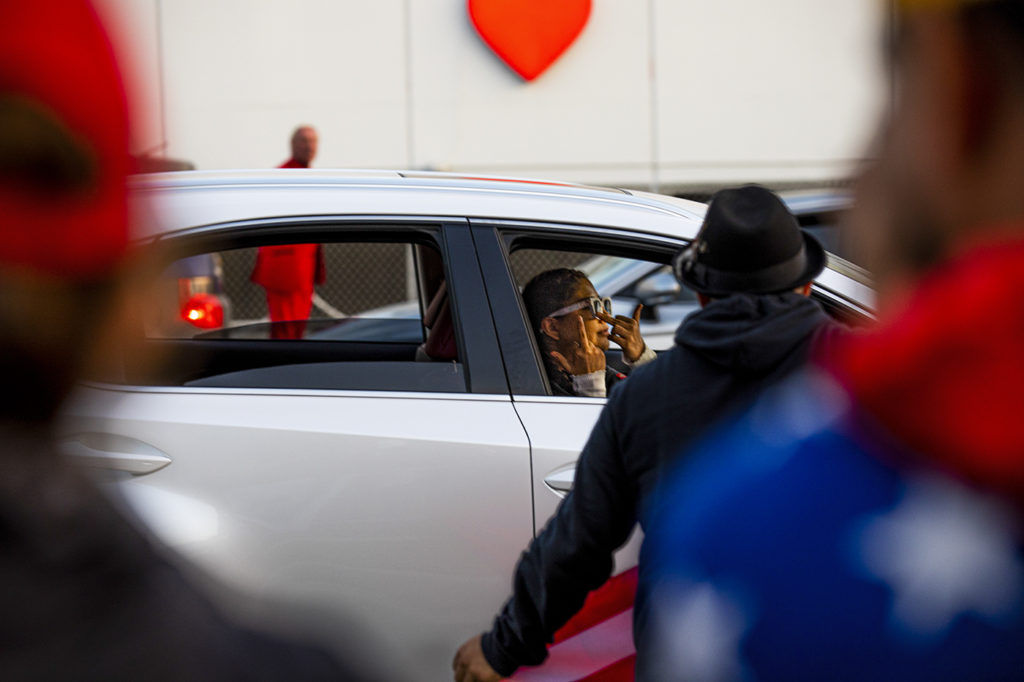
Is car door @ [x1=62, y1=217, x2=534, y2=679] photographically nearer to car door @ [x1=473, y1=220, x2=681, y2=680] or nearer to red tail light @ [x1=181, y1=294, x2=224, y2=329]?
car door @ [x1=473, y1=220, x2=681, y2=680]

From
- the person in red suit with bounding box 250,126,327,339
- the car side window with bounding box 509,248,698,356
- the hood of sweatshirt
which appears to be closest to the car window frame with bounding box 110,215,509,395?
the hood of sweatshirt

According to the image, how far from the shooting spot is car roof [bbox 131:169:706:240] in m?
2.62

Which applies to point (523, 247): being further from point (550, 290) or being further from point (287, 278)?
point (287, 278)

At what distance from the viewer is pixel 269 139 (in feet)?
36.4

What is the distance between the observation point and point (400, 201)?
2680mm

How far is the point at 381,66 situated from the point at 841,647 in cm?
1099

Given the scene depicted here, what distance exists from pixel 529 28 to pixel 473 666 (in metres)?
9.79

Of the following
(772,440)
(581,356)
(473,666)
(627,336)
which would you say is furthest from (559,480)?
(772,440)

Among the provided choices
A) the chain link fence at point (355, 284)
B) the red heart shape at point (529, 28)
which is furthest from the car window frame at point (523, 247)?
the red heart shape at point (529, 28)

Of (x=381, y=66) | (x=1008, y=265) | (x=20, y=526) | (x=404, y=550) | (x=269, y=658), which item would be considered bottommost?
(x=404, y=550)

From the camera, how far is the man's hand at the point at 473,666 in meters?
1.79

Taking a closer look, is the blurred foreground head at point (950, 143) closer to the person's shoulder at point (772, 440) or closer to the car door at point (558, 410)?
the person's shoulder at point (772, 440)

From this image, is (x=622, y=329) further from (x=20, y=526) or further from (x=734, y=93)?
(x=734, y=93)

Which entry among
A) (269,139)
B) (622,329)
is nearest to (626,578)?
(622,329)
